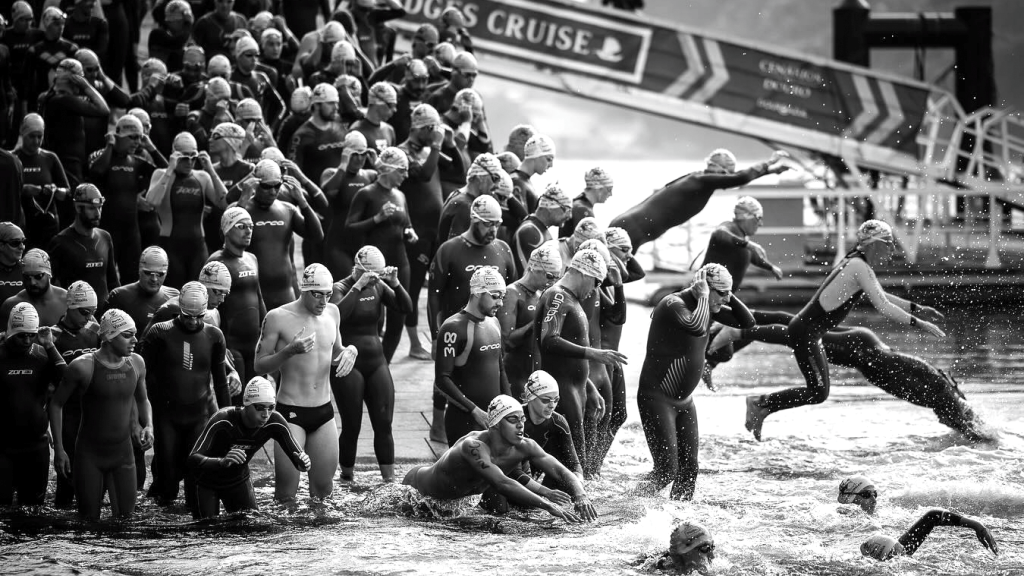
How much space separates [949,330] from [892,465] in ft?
25.5

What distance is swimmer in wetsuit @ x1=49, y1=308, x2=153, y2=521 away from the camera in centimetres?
923

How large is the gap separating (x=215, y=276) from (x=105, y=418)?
1473mm

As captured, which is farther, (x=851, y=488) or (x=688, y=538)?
(x=851, y=488)

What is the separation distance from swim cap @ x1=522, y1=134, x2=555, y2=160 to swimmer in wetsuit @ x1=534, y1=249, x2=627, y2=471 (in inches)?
104

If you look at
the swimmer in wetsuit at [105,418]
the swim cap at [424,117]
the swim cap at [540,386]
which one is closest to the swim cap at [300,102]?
the swim cap at [424,117]

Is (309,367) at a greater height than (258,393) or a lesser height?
greater

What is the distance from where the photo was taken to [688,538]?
26.7ft

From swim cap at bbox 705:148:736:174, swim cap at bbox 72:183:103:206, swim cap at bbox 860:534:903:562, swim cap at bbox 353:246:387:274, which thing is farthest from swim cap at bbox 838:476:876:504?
swim cap at bbox 72:183:103:206

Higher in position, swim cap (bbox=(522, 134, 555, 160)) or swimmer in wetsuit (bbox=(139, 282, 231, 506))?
swim cap (bbox=(522, 134, 555, 160))

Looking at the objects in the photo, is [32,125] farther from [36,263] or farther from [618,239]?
[618,239]

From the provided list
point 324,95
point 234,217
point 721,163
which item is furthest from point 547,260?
point 324,95

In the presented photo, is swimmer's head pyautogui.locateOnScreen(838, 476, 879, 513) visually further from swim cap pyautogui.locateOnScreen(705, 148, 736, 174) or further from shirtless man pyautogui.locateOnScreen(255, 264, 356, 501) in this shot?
swim cap pyautogui.locateOnScreen(705, 148, 736, 174)

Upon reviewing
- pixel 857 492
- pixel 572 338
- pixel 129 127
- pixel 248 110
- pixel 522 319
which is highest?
pixel 248 110

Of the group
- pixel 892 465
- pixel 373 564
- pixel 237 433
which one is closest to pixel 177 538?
pixel 237 433
